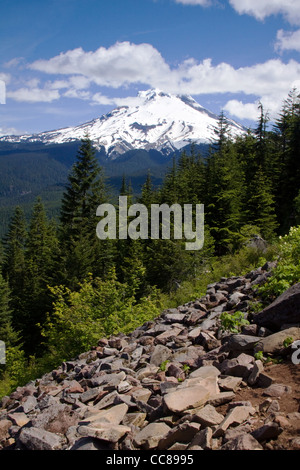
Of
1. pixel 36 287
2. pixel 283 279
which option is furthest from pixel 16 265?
pixel 283 279

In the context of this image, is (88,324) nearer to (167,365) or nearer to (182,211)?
(167,365)

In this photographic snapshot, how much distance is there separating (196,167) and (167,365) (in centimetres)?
4167

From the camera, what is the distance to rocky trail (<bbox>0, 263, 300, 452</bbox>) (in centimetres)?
386

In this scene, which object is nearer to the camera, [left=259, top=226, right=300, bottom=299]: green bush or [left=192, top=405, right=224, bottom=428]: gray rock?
[left=192, top=405, right=224, bottom=428]: gray rock

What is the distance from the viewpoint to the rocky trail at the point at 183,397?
3861 mm

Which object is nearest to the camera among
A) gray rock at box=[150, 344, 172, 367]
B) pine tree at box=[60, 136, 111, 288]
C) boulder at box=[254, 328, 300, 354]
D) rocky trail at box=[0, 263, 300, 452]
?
Answer: rocky trail at box=[0, 263, 300, 452]

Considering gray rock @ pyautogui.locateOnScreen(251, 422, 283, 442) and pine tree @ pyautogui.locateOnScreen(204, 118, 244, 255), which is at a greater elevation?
pine tree @ pyautogui.locateOnScreen(204, 118, 244, 255)

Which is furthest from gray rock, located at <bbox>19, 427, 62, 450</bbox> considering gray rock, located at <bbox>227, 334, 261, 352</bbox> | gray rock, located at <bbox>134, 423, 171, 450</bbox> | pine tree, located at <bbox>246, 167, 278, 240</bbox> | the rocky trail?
pine tree, located at <bbox>246, 167, 278, 240</bbox>

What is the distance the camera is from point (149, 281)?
2958cm

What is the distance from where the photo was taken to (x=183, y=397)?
4.43 meters

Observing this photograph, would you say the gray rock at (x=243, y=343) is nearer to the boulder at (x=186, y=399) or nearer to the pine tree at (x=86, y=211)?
the boulder at (x=186, y=399)

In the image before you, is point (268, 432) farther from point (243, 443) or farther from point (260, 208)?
point (260, 208)

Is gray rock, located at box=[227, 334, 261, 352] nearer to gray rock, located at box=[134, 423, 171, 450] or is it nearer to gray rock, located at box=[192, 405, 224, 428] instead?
gray rock, located at box=[192, 405, 224, 428]
